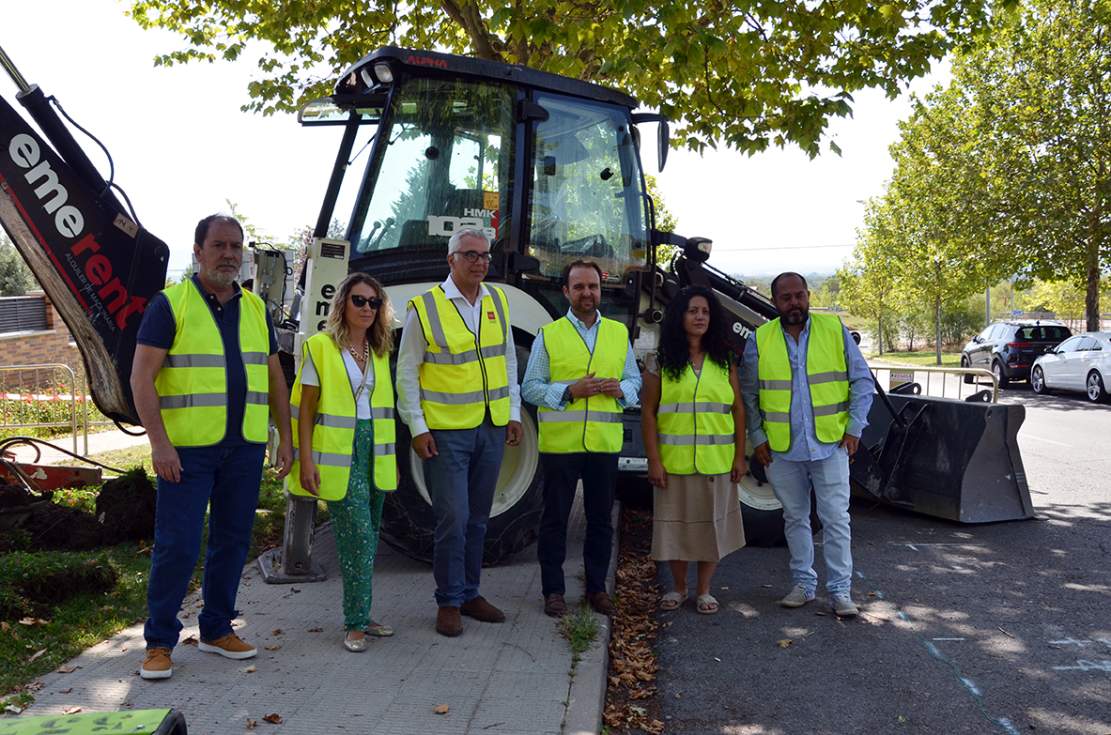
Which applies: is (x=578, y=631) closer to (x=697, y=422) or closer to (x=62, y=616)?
(x=697, y=422)

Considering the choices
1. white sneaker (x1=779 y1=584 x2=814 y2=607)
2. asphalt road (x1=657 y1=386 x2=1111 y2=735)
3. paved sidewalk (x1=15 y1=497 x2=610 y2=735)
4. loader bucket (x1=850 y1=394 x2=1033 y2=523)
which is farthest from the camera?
loader bucket (x1=850 y1=394 x2=1033 y2=523)

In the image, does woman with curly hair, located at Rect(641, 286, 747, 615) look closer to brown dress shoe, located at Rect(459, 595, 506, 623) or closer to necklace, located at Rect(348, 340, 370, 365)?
brown dress shoe, located at Rect(459, 595, 506, 623)

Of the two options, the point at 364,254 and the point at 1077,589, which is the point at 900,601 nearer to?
the point at 1077,589

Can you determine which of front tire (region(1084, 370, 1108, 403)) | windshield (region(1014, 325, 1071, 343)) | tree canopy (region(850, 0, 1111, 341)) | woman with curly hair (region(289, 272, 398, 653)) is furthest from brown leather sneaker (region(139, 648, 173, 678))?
windshield (region(1014, 325, 1071, 343))

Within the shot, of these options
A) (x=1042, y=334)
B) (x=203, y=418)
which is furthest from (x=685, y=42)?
(x=1042, y=334)

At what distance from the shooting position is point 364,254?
6.22 meters

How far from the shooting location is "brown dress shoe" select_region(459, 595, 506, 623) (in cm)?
521

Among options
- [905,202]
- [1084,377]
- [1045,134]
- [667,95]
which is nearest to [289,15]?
[667,95]

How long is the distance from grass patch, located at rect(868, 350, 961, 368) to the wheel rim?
111 feet

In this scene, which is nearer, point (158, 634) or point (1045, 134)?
point (158, 634)

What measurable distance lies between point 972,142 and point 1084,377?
7.46 meters

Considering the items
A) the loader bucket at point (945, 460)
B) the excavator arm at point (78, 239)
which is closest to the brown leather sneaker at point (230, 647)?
the excavator arm at point (78, 239)

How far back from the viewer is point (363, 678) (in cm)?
440

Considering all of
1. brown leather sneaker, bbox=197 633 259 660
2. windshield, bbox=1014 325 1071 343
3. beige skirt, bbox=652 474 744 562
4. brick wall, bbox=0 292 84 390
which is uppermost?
windshield, bbox=1014 325 1071 343
